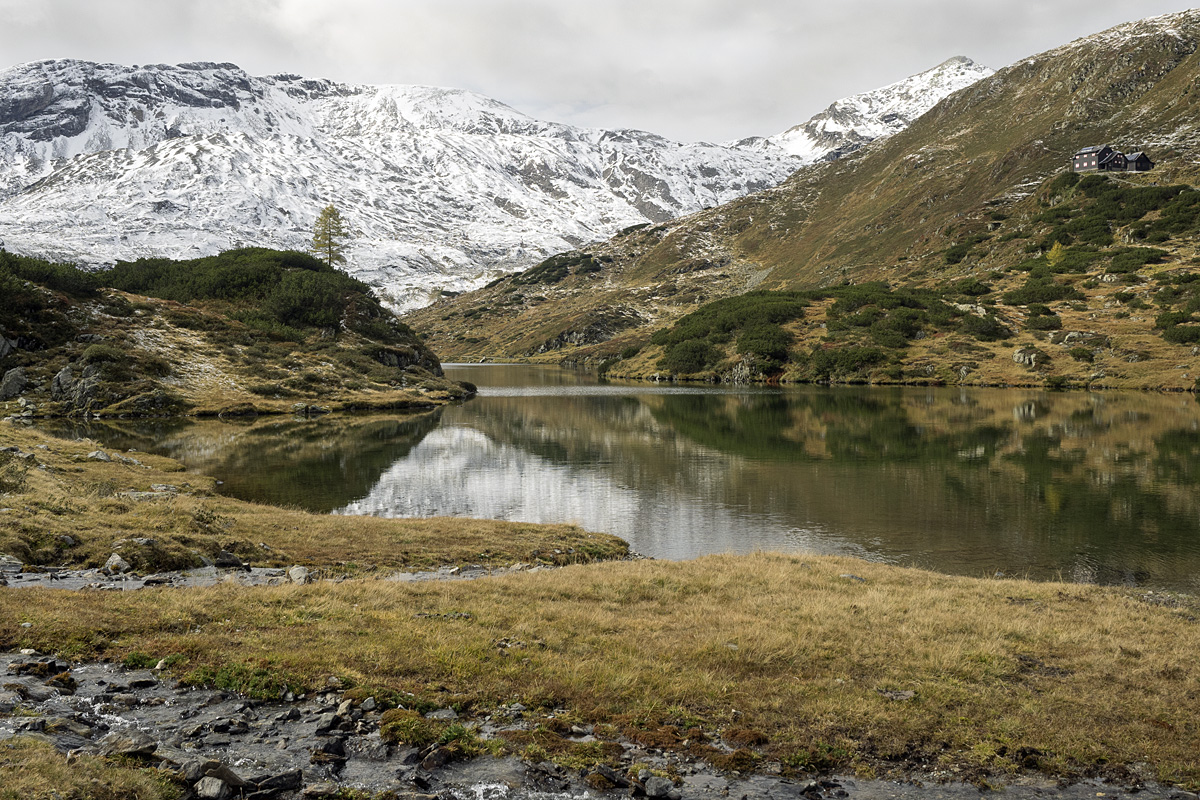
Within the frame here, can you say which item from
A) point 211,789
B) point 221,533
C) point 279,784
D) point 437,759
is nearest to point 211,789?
point 211,789

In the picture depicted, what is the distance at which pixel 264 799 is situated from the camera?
31.3 ft

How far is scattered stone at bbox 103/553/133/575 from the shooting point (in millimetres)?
20469

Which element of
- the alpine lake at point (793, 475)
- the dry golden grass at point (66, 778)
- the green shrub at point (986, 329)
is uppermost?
the green shrub at point (986, 329)

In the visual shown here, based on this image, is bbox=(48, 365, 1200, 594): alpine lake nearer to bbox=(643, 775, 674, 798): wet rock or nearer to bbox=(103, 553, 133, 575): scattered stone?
bbox=(103, 553, 133, 575): scattered stone

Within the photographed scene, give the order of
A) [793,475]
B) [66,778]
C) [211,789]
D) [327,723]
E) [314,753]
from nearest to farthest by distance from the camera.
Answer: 1. [66,778]
2. [211,789]
3. [314,753]
4. [327,723]
5. [793,475]

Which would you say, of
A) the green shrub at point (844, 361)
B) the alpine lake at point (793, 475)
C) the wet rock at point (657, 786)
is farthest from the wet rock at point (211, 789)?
the green shrub at point (844, 361)

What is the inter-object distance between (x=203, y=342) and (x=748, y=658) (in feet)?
359

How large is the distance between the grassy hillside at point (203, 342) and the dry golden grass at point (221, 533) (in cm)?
5519

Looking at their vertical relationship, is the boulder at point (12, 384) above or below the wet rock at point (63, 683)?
above

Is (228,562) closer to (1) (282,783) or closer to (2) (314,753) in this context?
(2) (314,753)

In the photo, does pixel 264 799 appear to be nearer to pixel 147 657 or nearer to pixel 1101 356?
pixel 147 657

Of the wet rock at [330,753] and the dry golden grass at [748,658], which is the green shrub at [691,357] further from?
the wet rock at [330,753]

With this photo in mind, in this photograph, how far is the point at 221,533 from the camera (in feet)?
86.1

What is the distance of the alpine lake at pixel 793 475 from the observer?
33.8m
